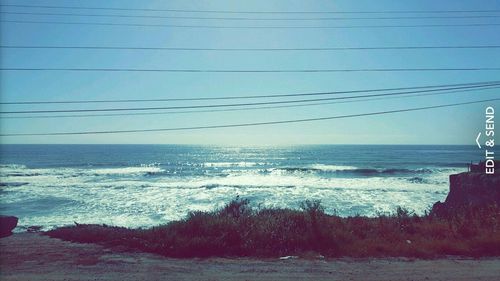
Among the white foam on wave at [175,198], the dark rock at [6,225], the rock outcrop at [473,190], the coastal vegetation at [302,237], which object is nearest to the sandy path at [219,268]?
the coastal vegetation at [302,237]

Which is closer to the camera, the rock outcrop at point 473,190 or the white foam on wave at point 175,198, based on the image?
the rock outcrop at point 473,190

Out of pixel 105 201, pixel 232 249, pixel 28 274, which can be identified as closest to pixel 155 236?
pixel 232 249

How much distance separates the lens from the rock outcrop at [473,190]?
74.1 ft

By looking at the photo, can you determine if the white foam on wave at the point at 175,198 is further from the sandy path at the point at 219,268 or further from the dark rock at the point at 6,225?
the sandy path at the point at 219,268

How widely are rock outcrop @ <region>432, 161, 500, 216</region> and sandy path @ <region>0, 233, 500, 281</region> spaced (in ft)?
51.6

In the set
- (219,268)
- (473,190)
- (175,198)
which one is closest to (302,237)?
(219,268)

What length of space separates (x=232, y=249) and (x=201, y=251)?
0.78 m

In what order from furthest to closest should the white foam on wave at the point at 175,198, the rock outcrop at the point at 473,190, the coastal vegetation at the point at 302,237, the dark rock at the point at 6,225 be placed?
the white foam on wave at the point at 175,198 → the rock outcrop at the point at 473,190 → the dark rock at the point at 6,225 → the coastal vegetation at the point at 302,237

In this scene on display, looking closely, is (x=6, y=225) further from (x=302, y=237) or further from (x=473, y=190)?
(x=473, y=190)

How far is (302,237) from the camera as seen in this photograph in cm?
971

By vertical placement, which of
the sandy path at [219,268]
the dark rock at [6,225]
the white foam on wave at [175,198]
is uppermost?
the sandy path at [219,268]

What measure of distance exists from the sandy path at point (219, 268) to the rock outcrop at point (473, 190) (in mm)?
15716

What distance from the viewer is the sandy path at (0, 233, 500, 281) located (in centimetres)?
710

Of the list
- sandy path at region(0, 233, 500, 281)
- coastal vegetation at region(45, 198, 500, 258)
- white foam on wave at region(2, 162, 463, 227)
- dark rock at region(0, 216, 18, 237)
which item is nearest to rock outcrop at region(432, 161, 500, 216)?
white foam on wave at region(2, 162, 463, 227)
